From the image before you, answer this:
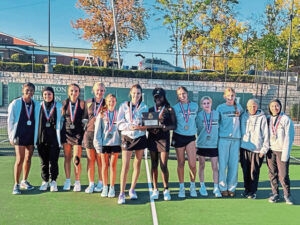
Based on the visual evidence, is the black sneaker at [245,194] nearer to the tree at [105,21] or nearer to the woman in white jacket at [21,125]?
the woman in white jacket at [21,125]

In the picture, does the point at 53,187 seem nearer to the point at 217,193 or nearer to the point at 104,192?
the point at 104,192

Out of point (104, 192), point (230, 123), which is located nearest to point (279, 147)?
point (230, 123)

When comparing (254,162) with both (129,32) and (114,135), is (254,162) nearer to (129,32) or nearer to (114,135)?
(114,135)

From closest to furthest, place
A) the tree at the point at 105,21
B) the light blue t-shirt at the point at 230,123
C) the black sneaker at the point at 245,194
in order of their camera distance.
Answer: the light blue t-shirt at the point at 230,123
the black sneaker at the point at 245,194
the tree at the point at 105,21

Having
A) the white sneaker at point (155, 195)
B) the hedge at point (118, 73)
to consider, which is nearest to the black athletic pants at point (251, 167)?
the white sneaker at point (155, 195)

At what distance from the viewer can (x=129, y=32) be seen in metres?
33.6

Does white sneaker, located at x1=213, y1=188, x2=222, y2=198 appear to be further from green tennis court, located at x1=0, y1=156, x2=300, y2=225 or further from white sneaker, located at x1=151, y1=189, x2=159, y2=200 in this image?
white sneaker, located at x1=151, y1=189, x2=159, y2=200

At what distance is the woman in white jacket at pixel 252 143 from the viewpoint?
5012 mm

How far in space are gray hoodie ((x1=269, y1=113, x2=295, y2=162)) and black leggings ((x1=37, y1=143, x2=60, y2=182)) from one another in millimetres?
4023

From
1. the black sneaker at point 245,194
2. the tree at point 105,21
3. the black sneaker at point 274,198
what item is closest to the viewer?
the black sneaker at point 274,198

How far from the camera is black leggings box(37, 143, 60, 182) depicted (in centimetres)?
511

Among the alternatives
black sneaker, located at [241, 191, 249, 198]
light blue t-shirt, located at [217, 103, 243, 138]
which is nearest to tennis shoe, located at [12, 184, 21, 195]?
light blue t-shirt, located at [217, 103, 243, 138]

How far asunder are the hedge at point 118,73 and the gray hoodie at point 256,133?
18380 mm

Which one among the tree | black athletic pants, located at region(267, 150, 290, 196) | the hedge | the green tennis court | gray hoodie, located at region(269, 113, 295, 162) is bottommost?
the green tennis court
